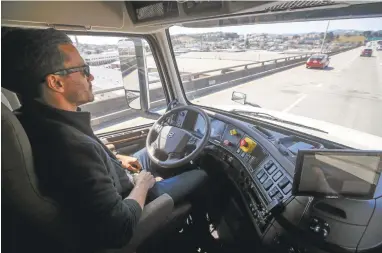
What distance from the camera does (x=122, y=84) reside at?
2512mm

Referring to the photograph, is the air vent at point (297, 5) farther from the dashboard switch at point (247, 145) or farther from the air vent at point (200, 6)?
the dashboard switch at point (247, 145)

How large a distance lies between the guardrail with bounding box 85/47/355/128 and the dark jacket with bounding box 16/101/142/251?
3.91 feet

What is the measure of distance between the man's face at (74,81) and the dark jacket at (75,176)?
102 millimetres

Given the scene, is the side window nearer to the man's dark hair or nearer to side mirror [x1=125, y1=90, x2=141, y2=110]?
side mirror [x1=125, y1=90, x2=141, y2=110]

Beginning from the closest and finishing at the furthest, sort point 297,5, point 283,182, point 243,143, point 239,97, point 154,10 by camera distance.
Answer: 1. point 297,5
2. point 283,182
3. point 154,10
4. point 243,143
5. point 239,97

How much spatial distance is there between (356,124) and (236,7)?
99cm

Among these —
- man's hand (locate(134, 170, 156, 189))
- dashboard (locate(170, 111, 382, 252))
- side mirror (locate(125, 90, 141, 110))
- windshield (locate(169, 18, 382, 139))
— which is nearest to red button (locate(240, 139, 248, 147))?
dashboard (locate(170, 111, 382, 252))

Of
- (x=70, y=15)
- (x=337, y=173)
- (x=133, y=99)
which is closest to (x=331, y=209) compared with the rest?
(x=337, y=173)

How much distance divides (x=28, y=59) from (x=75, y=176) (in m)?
0.50

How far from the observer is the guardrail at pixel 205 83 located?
1.79m

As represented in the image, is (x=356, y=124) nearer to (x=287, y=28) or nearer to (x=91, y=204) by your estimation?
(x=287, y=28)

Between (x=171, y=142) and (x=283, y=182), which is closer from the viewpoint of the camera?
(x=283, y=182)

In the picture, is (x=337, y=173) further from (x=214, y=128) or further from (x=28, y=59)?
(x=28, y=59)

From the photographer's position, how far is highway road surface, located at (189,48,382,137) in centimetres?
137
